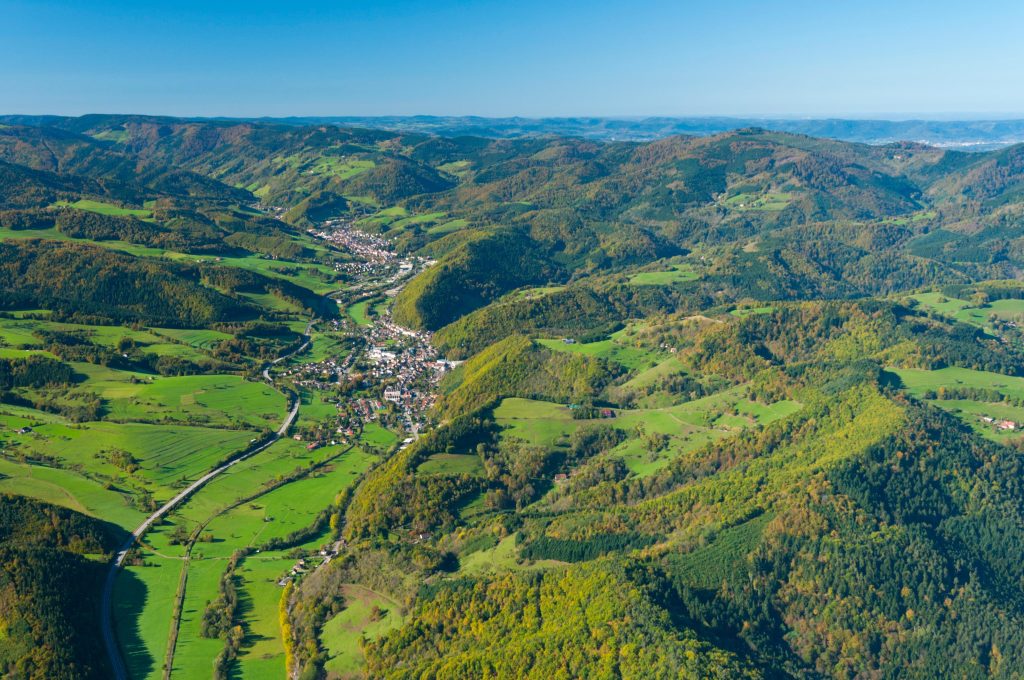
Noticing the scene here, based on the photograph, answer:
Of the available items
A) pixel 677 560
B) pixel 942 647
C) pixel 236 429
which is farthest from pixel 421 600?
pixel 236 429

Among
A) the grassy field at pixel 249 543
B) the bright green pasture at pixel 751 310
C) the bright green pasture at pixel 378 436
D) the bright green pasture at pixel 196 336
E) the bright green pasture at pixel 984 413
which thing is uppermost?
the bright green pasture at pixel 751 310

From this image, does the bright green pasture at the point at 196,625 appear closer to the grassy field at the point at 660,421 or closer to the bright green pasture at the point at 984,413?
the grassy field at the point at 660,421

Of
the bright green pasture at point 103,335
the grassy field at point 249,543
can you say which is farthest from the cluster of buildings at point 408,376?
the bright green pasture at point 103,335

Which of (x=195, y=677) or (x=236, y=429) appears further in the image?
(x=236, y=429)

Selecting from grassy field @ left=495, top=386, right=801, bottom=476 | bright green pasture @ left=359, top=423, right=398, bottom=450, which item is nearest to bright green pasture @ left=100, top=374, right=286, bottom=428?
bright green pasture @ left=359, top=423, right=398, bottom=450

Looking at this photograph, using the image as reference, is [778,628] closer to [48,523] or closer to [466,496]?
[466,496]

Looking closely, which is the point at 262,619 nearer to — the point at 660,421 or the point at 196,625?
A: the point at 196,625
